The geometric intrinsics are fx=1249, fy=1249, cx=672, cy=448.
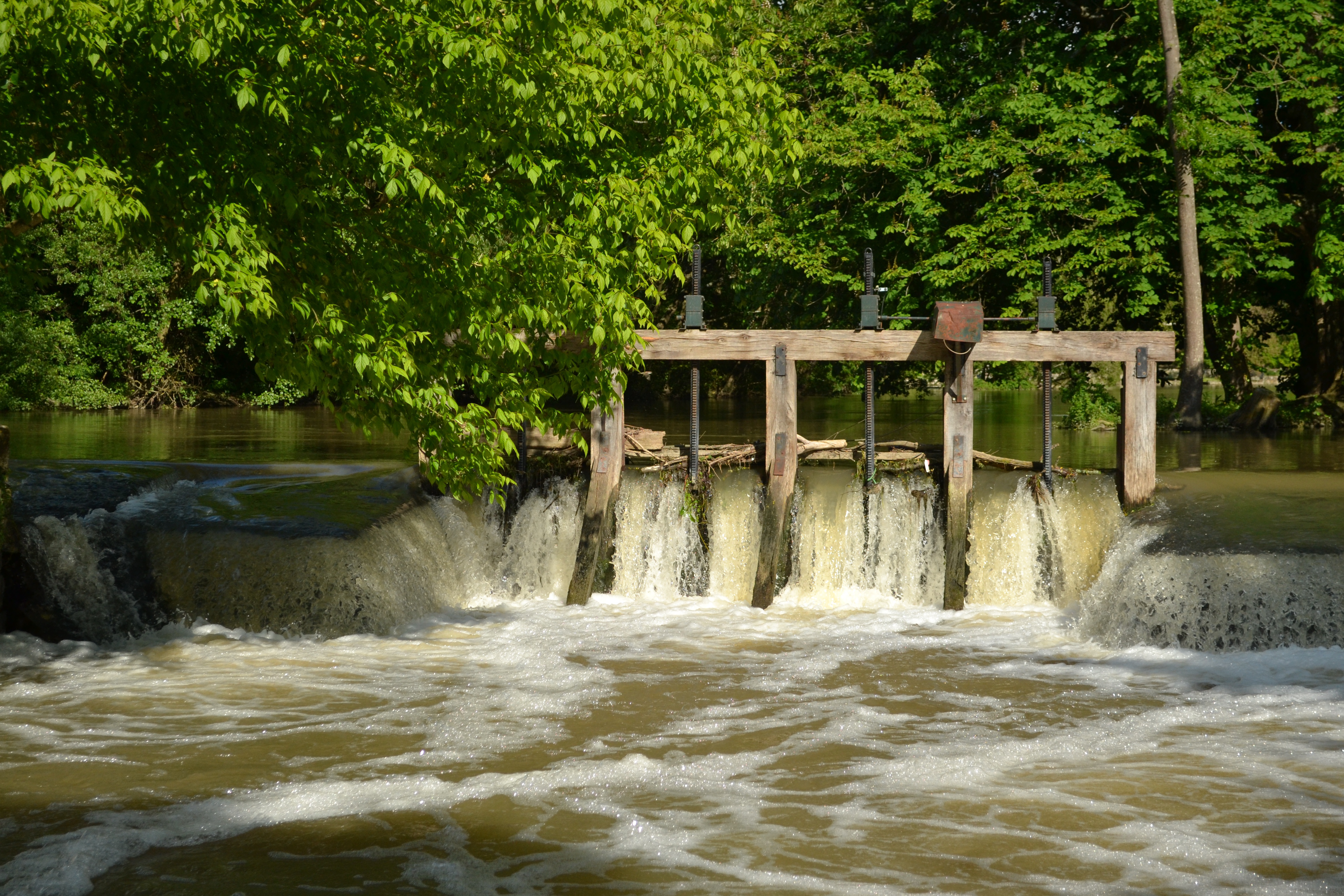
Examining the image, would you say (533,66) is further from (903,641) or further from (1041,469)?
(1041,469)

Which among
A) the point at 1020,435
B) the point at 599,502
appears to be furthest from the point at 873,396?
the point at 1020,435

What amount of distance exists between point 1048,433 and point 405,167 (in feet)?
26.8

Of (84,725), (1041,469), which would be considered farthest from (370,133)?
(1041,469)

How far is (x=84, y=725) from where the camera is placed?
875 cm

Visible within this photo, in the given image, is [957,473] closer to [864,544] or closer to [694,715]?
[864,544]

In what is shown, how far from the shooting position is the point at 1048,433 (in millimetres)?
13555

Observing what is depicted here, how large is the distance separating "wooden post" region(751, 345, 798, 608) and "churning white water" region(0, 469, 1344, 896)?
35 cm

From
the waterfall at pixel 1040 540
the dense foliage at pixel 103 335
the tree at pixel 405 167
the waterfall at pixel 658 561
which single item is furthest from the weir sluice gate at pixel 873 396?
the dense foliage at pixel 103 335

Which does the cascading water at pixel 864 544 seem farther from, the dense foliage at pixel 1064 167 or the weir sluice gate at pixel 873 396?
the dense foliage at pixel 1064 167

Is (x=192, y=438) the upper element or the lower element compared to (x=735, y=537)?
upper

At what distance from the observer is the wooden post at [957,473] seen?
1317cm

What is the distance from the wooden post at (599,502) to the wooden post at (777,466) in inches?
66.2

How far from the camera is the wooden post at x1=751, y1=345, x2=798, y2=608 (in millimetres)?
13484

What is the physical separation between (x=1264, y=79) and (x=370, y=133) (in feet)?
60.2
